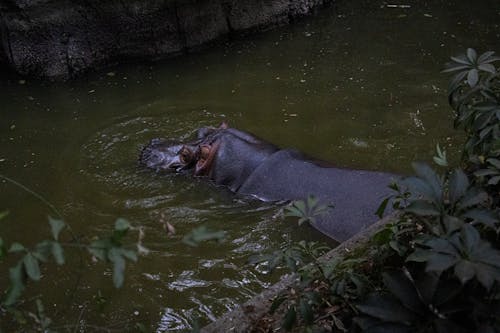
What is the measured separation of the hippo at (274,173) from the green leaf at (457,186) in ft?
6.75

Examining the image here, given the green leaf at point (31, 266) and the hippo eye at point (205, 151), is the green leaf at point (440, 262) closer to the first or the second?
the green leaf at point (31, 266)

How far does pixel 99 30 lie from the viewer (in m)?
7.55

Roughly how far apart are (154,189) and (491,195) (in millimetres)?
3658

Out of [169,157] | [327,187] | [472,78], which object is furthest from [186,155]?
[472,78]

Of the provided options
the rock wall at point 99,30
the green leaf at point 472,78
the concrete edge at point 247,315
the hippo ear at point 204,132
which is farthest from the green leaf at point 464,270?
the rock wall at point 99,30

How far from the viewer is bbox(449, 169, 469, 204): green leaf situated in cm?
171

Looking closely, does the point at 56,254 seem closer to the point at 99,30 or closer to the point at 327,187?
the point at 327,187

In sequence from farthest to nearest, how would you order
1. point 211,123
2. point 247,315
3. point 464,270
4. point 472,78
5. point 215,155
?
point 211,123, point 215,155, point 247,315, point 472,78, point 464,270

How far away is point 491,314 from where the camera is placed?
1.53 meters

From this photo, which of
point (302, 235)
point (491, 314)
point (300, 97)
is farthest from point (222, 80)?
point (491, 314)

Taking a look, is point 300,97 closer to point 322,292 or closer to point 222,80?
point 222,80

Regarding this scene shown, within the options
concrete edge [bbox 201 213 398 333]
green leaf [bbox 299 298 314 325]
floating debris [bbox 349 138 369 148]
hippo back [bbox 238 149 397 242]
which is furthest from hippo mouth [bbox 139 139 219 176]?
green leaf [bbox 299 298 314 325]

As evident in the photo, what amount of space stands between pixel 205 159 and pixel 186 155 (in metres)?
0.21

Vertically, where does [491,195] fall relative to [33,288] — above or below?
above
